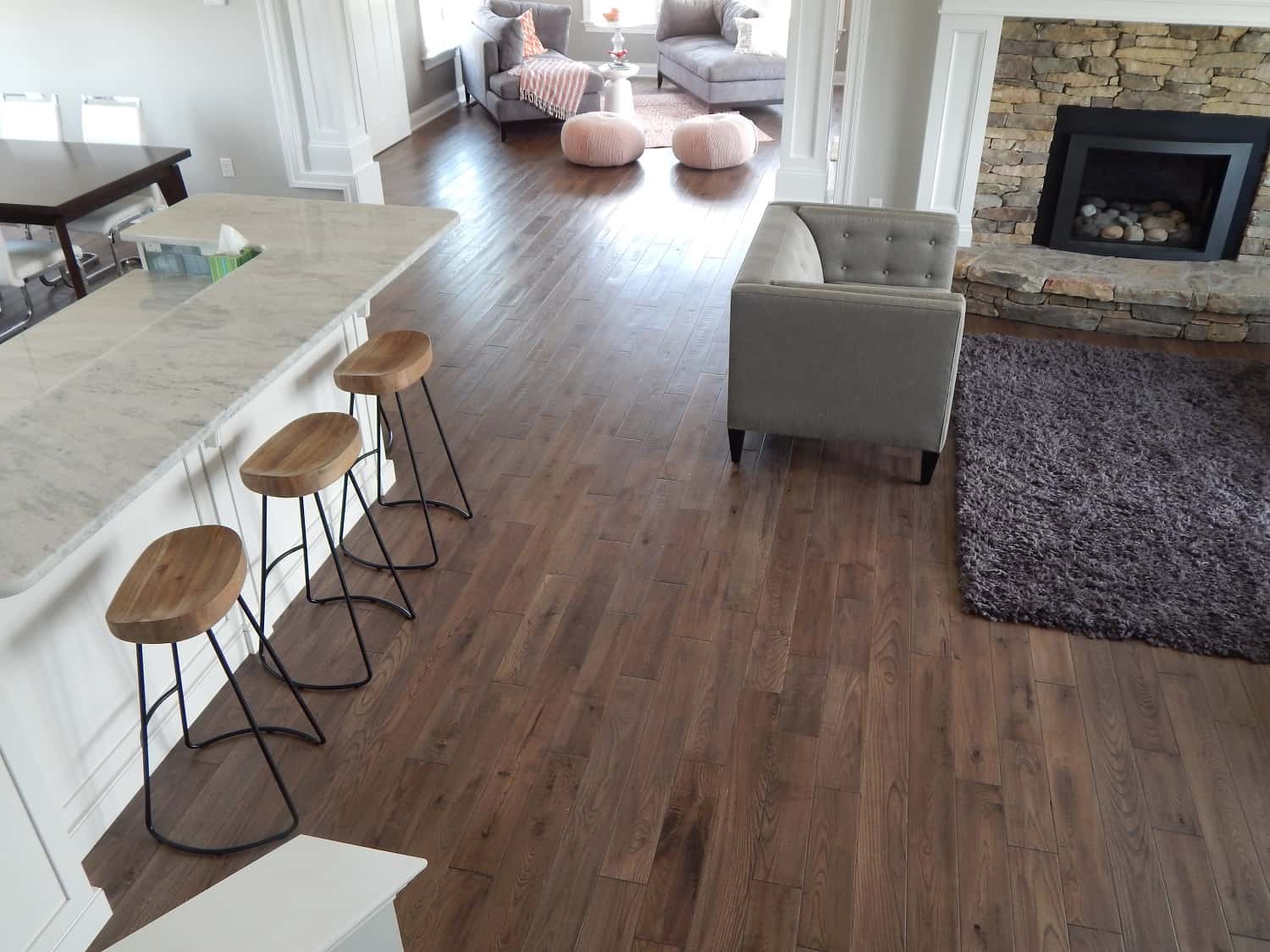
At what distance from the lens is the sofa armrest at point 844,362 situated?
11.5ft

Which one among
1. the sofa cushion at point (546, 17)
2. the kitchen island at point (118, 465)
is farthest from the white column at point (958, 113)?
the sofa cushion at point (546, 17)

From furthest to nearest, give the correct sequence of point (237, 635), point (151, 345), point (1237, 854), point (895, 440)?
1. point (895, 440)
2. point (237, 635)
3. point (151, 345)
4. point (1237, 854)

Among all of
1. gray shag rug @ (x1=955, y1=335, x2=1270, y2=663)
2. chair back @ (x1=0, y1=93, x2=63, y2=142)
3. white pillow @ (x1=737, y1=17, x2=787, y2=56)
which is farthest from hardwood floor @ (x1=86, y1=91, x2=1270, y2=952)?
white pillow @ (x1=737, y1=17, x2=787, y2=56)

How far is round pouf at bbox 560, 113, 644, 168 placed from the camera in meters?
7.32

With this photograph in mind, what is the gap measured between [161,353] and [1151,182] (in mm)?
4956

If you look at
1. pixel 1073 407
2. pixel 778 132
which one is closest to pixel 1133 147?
pixel 1073 407

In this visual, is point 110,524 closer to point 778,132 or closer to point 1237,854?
point 1237,854

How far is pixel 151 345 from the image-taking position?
8.66ft

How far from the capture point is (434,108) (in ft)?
28.7

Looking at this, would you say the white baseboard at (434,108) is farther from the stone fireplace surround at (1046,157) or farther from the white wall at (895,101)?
the stone fireplace surround at (1046,157)

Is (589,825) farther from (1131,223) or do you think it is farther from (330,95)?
(330,95)

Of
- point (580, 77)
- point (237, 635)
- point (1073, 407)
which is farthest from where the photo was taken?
point (580, 77)

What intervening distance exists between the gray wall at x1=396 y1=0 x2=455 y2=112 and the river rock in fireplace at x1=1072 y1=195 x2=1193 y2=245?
17.2ft

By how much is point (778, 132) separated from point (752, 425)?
17.0 feet
